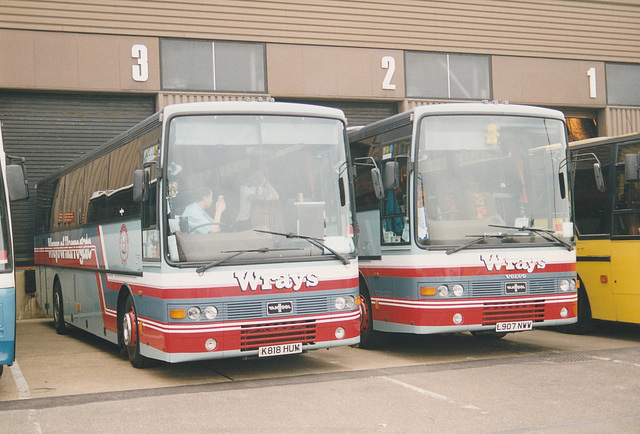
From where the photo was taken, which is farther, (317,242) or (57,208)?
(57,208)

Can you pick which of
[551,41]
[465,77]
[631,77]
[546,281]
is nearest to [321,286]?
[546,281]

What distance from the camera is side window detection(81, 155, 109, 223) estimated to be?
11.4 metres

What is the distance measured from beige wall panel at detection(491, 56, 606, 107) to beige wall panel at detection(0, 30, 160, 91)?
8.55 metres

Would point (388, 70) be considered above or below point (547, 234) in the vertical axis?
above

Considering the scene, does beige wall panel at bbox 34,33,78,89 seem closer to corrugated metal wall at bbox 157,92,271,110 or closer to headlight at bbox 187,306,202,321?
corrugated metal wall at bbox 157,92,271,110

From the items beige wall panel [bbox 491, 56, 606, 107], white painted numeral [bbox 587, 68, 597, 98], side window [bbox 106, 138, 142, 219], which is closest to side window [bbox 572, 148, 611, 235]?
side window [bbox 106, 138, 142, 219]

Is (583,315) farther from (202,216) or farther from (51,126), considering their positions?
(51,126)

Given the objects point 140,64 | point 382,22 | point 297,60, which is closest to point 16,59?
point 140,64

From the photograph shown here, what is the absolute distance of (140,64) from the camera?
1742 cm

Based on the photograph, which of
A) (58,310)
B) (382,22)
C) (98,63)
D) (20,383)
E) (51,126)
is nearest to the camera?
(20,383)

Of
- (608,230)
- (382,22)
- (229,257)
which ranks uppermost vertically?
(382,22)

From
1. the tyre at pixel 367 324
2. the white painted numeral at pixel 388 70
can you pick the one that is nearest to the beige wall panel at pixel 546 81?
the white painted numeral at pixel 388 70

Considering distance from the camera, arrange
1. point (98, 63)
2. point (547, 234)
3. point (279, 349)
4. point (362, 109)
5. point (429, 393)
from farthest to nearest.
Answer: point (362, 109)
point (98, 63)
point (547, 234)
point (279, 349)
point (429, 393)

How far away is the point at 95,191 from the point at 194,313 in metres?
4.12
